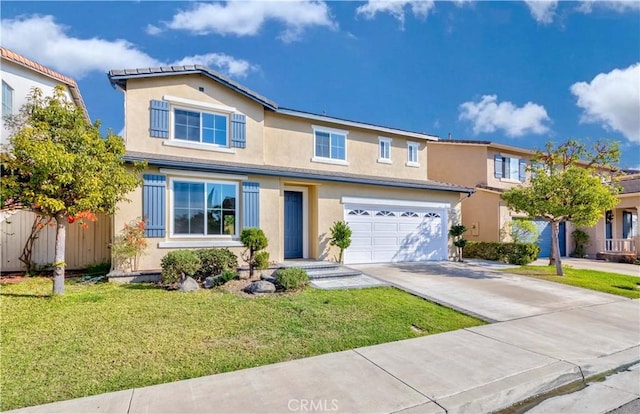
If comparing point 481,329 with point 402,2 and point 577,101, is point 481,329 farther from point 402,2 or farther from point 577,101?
point 577,101

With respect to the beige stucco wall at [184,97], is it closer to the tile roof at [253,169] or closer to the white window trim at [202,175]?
the tile roof at [253,169]

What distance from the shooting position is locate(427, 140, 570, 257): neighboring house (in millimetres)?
17297

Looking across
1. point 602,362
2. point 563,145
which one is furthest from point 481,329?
point 563,145

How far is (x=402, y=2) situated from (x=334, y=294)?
1062cm

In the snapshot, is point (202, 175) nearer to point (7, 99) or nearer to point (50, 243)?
point (50, 243)

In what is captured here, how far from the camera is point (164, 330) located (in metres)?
Result: 5.50

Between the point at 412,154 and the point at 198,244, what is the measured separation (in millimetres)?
10486

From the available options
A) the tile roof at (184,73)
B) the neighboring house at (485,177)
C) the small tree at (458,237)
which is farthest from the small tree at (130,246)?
the neighboring house at (485,177)

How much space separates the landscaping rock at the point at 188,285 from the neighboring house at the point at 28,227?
4.40 meters

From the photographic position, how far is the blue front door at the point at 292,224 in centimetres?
1251

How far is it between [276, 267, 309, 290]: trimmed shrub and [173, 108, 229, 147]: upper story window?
5.46 metres

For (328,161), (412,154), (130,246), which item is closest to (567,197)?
(412,154)

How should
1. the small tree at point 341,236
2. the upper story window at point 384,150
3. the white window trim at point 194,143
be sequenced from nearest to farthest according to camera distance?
1. the white window trim at point 194,143
2. the small tree at point 341,236
3. the upper story window at point 384,150

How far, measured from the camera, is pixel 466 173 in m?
19.7
